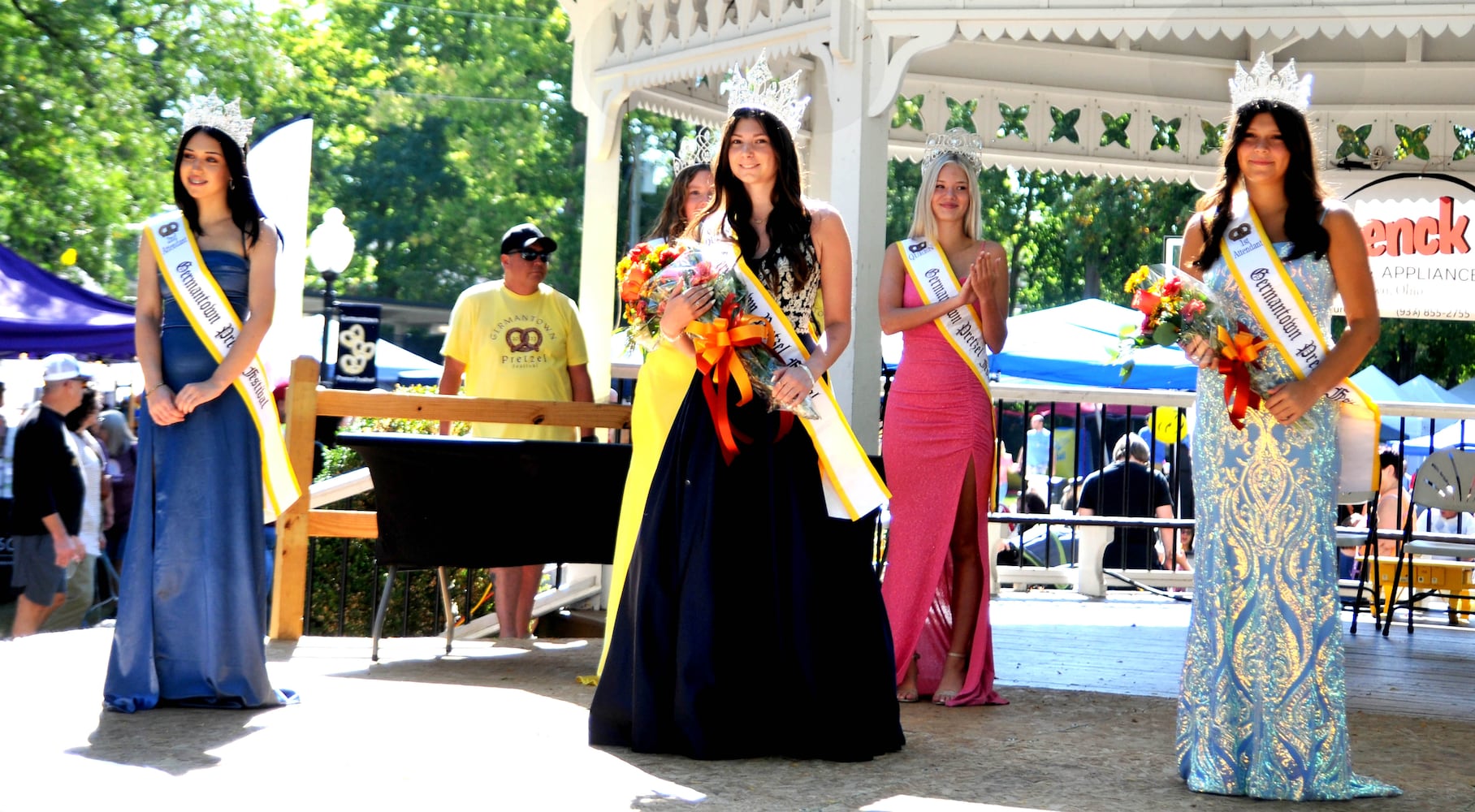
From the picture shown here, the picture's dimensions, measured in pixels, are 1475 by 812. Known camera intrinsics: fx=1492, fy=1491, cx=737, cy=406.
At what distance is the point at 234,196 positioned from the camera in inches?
192

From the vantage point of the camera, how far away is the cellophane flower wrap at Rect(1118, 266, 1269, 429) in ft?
12.6

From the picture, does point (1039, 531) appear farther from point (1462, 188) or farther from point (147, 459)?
point (147, 459)

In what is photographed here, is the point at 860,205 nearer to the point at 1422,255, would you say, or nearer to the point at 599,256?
the point at 599,256

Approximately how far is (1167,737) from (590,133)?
4115 millimetres

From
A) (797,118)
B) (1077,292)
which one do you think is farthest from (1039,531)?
(1077,292)

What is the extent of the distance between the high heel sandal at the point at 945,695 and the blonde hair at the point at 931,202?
4.93ft

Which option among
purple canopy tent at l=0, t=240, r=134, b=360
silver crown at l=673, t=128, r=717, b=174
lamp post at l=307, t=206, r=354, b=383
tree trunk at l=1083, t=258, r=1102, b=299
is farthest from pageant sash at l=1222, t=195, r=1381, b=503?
tree trunk at l=1083, t=258, r=1102, b=299

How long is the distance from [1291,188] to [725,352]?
5.19 ft

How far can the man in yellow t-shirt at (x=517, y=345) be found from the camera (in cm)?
658

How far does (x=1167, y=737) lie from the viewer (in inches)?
181

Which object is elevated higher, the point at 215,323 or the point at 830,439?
the point at 215,323

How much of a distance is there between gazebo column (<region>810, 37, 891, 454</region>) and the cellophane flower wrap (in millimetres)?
2026

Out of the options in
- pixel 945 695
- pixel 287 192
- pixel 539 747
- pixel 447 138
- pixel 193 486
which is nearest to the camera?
pixel 539 747

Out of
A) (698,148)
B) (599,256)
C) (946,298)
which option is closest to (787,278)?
(946,298)
